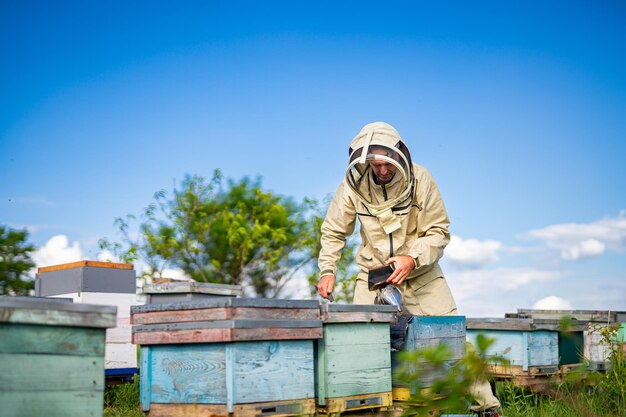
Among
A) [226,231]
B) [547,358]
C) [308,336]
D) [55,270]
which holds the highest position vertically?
[226,231]

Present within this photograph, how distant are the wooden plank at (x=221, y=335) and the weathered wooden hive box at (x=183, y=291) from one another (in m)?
2.97

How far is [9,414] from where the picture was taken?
8.38ft

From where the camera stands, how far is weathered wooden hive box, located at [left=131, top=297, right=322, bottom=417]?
334 cm

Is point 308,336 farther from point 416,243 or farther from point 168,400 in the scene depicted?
point 416,243

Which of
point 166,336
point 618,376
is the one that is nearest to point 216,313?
point 166,336

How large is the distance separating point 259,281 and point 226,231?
1411 mm

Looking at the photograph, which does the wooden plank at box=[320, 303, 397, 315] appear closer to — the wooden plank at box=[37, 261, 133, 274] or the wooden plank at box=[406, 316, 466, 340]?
the wooden plank at box=[406, 316, 466, 340]

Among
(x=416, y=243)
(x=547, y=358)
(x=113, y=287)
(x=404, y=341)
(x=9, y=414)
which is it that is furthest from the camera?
(x=113, y=287)

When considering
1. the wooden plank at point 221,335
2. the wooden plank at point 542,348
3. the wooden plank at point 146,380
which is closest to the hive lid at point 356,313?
the wooden plank at point 221,335

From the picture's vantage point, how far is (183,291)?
687 centimetres

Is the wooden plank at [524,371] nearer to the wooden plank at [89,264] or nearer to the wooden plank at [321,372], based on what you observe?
the wooden plank at [321,372]

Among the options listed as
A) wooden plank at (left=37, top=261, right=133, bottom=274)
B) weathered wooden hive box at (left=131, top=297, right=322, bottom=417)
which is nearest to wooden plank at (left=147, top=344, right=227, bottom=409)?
weathered wooden hive box at (left=131, top=297, right=322, bottom=417)

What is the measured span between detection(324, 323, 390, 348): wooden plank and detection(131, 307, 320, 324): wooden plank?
0.44 feet

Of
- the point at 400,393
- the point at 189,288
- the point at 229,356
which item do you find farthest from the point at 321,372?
the point at 189,288
